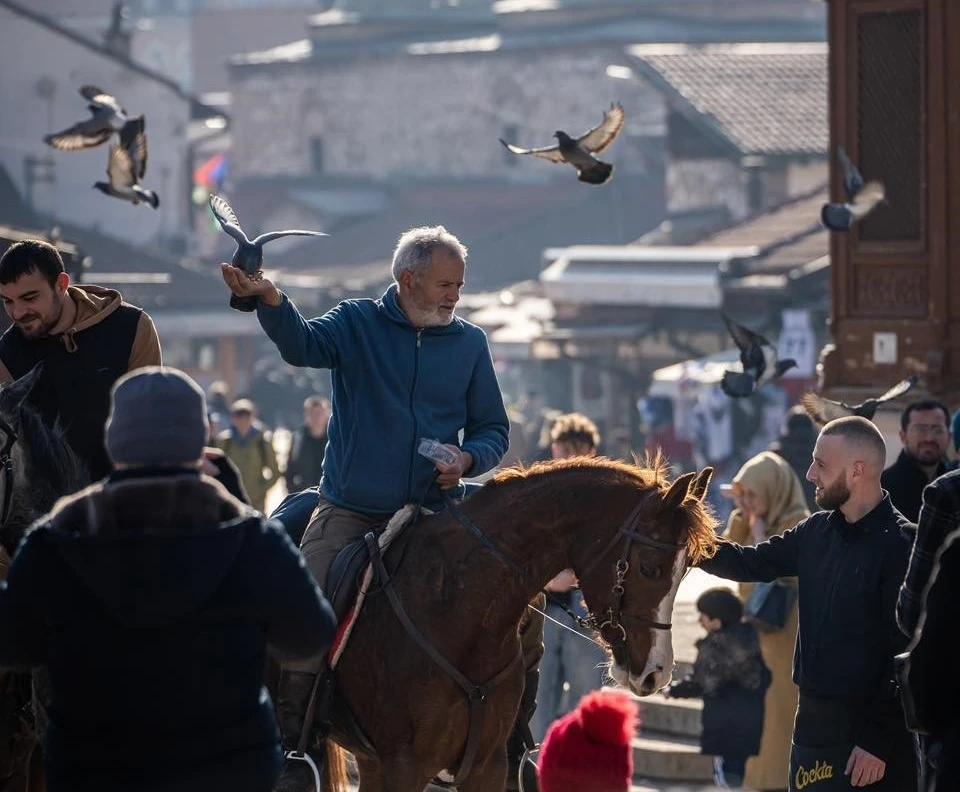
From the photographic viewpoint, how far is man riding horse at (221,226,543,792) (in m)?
6.84

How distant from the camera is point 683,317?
28875 millimetres

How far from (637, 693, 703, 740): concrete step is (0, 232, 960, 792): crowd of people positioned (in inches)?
38.2

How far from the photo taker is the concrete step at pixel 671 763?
11.4 meters

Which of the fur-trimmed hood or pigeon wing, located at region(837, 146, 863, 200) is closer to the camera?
the fur-trimmed hood

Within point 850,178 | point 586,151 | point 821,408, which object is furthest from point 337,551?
point 850,178

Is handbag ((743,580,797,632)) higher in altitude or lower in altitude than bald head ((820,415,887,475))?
lower

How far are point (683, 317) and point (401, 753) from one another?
2258 cm

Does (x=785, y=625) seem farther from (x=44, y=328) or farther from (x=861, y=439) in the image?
(x=44, y=328)

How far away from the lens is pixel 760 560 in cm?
716

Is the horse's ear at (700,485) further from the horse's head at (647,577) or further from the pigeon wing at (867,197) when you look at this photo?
the pigeon wing at (867,197)

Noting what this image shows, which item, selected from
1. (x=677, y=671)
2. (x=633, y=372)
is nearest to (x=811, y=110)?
(x=633, y=372)

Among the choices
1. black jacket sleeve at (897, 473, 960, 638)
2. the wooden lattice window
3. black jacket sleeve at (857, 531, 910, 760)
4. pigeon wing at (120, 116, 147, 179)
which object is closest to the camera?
black jacket sleeve at (897, 473, 960, 638)

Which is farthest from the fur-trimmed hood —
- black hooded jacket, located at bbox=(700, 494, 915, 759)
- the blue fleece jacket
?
black hooded jacket, located at bbox=(700, 494, 915, 759)

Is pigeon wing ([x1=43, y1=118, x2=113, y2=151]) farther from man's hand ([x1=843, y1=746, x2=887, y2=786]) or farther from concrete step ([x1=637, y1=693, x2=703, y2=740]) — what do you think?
man's hand ([x1=843, y1=746, x2=887, y2=786])
